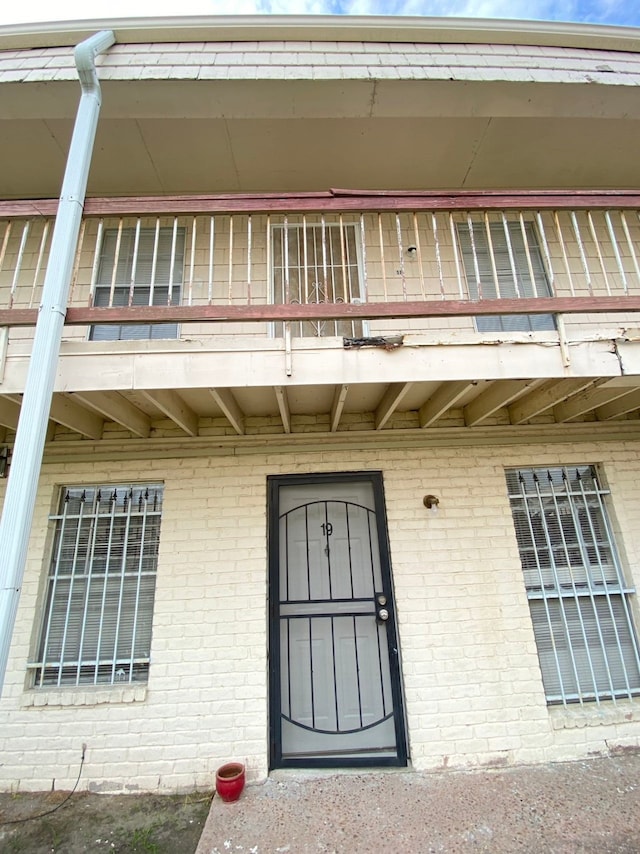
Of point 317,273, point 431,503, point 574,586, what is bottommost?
point 574,586

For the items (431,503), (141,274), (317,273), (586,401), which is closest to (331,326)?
(317,273)

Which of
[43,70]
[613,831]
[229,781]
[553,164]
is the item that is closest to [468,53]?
[553,164]

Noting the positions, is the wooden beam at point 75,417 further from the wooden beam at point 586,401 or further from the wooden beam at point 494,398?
the wooden beam at point 586,401

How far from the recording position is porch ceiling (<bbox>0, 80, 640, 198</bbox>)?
2.96 metres

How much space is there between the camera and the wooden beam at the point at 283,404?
2.61m

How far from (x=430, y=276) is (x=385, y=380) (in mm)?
1808

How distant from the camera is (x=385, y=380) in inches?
96.1

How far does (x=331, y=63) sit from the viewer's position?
2943 millimetres

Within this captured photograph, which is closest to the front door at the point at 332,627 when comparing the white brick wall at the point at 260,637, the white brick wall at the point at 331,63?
the white brick wall at the point at 260,637

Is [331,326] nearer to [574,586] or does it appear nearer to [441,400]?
[441,400]

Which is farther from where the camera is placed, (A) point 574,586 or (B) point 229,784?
(A) point 574,586

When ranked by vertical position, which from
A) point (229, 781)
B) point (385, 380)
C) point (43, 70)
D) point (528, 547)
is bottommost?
point (229, 781)

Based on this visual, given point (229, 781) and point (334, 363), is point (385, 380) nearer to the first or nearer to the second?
point (334, 363)

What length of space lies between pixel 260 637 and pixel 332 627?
556 mm
